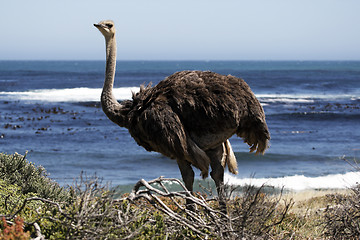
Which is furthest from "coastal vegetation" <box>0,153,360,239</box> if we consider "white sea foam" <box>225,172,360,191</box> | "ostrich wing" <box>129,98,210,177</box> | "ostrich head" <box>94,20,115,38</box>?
"white sea foam" <box>225,172,360,191</box>

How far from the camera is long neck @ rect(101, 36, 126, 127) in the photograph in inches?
231

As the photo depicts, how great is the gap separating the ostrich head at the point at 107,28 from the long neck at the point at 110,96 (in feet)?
0.21

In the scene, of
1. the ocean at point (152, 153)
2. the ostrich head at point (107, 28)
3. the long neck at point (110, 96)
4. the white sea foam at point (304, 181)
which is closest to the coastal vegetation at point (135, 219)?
the long neck at point (110, 96)

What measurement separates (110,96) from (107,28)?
3.00 feet

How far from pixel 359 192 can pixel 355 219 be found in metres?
0.26

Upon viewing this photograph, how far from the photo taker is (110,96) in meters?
6.05

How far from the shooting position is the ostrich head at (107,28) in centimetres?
634

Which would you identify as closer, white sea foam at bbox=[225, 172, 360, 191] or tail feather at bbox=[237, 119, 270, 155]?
tail feather at bbox=[237, 119, 270, 155]

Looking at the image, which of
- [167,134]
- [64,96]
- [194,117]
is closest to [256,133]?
[194,117]

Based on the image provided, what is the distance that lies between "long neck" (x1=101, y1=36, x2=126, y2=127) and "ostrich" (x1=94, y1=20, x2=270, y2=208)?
137mm

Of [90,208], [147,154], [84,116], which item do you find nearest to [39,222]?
[90,208]

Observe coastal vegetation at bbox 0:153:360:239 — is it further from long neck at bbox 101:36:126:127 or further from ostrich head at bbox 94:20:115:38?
ostrich head at bbox 94:20:115:38

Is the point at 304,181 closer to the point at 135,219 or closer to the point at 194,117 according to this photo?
the point at 194,117

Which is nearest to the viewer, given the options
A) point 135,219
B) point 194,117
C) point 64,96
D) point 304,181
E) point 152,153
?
point 135,219
